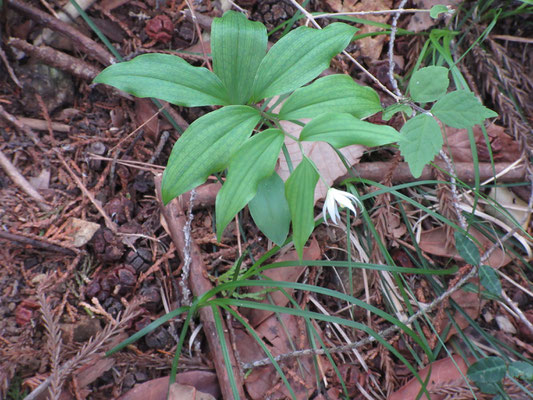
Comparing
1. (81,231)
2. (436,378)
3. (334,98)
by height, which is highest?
(334,98)

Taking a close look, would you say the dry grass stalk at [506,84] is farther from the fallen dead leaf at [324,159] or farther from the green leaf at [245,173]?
the green leaf at [245,173]

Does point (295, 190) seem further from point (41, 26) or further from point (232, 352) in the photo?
point (41, 26)

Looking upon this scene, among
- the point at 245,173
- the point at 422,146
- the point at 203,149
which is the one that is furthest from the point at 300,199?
the point at 422,146

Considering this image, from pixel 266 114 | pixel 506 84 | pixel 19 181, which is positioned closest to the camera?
pixel 266 114

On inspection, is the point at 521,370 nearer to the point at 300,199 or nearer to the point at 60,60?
the point at 300,199

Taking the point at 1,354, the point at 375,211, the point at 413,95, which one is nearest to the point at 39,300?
the point at 1,354

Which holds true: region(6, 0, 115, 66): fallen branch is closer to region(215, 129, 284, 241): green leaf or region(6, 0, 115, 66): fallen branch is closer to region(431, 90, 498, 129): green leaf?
region(215, 129, 284, 241): green leaf
